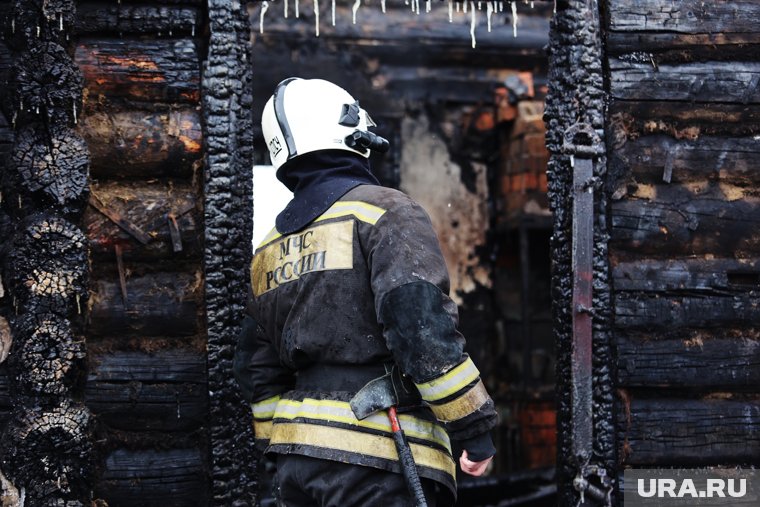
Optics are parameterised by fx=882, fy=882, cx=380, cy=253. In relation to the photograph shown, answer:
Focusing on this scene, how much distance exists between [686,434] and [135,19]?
3.11 m

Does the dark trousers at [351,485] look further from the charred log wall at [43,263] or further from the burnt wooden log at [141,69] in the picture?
the burnt wooden log at [141,69]

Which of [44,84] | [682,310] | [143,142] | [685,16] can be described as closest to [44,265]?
[143,142]

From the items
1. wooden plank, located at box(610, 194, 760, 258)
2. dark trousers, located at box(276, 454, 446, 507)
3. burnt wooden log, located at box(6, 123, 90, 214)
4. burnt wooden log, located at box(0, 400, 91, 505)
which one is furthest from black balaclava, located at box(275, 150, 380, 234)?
wooden plank, located at box(610, 194, 760, 258)

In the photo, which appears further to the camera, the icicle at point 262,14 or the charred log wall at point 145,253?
the icicle at point 262,14

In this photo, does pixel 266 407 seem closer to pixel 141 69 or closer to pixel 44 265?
pixel 44 265

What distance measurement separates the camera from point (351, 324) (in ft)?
9.71

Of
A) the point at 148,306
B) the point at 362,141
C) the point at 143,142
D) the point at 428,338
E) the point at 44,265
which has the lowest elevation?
the point at 428,338

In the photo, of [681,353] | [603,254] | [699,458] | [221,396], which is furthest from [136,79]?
[699,458]

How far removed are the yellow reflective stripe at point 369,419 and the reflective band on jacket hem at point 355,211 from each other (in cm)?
62

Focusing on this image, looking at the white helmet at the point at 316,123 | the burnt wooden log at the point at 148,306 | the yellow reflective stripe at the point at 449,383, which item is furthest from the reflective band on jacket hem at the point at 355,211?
the burnt wooden log at the point at 148,306

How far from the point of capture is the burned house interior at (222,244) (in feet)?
12.3

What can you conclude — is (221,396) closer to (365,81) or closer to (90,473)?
(90,473)

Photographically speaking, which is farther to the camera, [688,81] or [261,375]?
[688,81]

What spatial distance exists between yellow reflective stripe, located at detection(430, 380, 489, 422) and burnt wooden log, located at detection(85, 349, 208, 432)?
4.72ft
